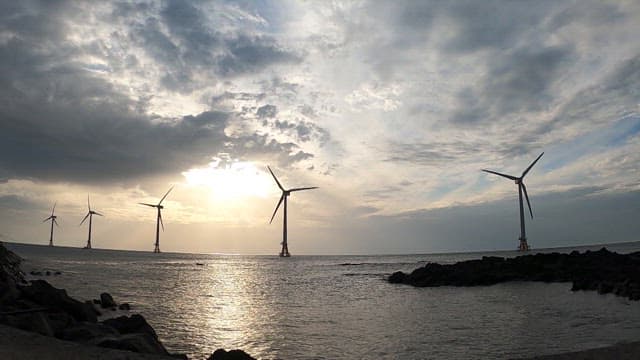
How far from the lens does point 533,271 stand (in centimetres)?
4291

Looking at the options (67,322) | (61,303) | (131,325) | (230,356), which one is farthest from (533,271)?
(67,322)

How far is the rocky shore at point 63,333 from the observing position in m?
9.58

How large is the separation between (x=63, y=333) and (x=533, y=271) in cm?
4001

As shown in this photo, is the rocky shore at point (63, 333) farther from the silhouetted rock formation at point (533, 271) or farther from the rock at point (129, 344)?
the silhouetted rock formation at point (533, 271)

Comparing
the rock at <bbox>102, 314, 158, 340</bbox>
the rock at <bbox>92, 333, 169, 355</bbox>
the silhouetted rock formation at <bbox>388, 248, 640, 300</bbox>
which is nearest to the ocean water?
the rock at <bbox>102, 314, 158, 340</bbox>

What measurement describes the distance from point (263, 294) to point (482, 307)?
18.1m

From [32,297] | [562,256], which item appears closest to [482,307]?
[32,297]

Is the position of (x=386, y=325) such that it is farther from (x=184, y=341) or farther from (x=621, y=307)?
(x=621, y=307)

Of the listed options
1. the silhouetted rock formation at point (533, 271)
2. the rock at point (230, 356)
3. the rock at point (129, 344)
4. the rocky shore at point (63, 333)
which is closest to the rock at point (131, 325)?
the rocky shore at point (63, 333)

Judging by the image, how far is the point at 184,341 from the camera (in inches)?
684

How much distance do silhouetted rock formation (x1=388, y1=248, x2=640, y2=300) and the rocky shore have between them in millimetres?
29977

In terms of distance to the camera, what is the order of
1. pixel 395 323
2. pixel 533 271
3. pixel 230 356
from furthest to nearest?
1. pixel 533 271
2. pixel 395 323
3. pixel 230 356

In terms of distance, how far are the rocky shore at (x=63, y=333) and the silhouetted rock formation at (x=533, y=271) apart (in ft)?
98.4

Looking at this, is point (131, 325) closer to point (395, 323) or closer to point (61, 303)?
point (61, 303)
